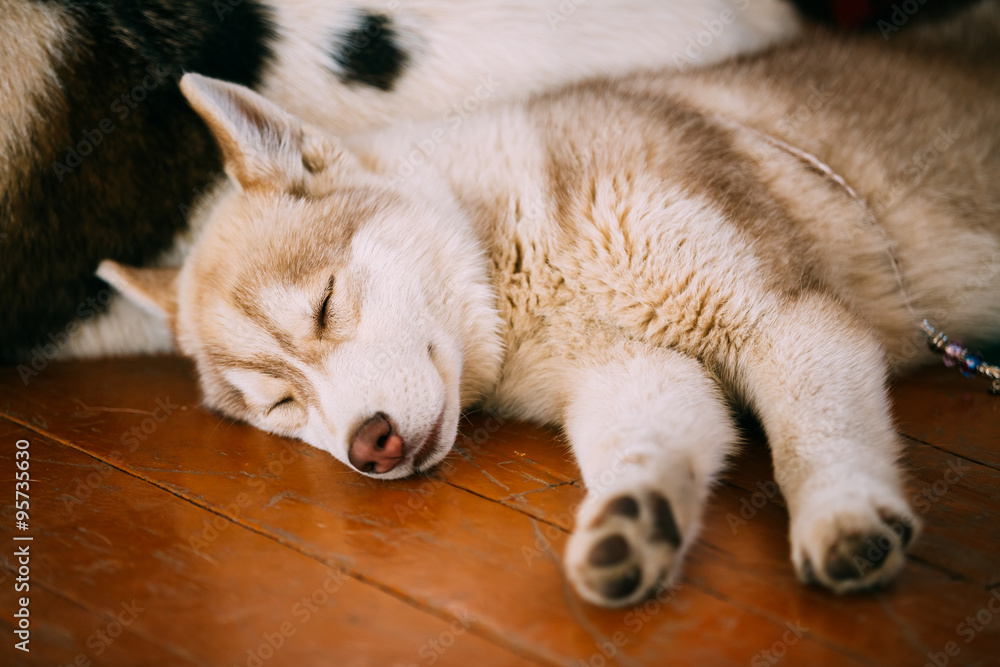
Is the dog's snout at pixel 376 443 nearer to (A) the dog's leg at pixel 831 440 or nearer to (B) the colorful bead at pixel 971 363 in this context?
(A) the dog's leg at pixel 831 440

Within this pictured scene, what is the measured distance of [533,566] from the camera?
132 centimetres

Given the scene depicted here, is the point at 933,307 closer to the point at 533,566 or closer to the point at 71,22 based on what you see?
the point at 533,566

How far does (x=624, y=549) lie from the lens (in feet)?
3.79

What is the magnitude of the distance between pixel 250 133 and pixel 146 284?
0.58 metres

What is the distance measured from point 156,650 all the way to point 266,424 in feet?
2.92

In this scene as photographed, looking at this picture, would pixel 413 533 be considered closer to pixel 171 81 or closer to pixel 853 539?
pixel 853 539

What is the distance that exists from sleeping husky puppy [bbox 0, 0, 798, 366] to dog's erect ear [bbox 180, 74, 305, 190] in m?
0.34

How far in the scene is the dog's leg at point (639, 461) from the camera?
45.5 inches

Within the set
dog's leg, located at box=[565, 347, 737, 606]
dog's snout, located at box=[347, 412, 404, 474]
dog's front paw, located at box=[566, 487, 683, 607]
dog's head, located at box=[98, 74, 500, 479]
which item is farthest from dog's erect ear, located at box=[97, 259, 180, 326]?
dog's front paw, located at box=[566, 487, 683, 607]

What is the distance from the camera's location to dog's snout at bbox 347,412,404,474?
1576mm

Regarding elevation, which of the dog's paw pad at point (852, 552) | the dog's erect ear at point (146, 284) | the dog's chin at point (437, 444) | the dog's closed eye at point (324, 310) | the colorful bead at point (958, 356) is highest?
the colorful bead at point (958, 356)

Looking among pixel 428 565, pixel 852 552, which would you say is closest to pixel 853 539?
pixel 852 552

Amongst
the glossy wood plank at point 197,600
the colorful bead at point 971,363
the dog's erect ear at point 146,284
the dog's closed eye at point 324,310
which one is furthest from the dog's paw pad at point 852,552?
the dog's erect ear at point 146,284

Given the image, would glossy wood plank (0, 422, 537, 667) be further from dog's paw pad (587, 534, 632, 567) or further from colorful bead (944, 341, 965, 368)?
colorful bead (944, 341, 965, 368)
